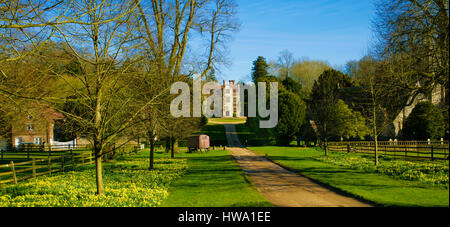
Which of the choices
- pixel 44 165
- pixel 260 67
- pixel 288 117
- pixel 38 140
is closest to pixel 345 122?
pixel 288 117

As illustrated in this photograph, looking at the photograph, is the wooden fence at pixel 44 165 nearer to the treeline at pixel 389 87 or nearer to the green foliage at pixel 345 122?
the treeline at pixel 389 87

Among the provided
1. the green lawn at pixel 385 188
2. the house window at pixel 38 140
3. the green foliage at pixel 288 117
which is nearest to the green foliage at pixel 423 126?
the green foliage at pixel 288 117

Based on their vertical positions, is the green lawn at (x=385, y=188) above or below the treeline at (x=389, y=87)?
below

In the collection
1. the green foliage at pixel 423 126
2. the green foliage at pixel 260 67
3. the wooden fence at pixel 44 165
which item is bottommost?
the wooden fence at pixel 44 165

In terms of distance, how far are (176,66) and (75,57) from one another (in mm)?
19466

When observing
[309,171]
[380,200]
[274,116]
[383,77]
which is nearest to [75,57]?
[380,200]

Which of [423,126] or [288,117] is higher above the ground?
[288,117]

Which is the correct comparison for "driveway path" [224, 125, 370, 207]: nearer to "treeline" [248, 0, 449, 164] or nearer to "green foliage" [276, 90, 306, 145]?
"treeline" [248, 0, 449, 164]

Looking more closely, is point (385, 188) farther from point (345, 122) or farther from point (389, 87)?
point (345, 122)

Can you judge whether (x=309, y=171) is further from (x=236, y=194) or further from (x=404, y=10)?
(x=404, y=10)

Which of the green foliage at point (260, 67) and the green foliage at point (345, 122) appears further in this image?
the green foliage at point (260, 67)

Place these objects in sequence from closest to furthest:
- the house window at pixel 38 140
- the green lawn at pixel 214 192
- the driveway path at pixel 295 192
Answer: the green lawn at pixel 214 192 → the driveway path at pixel 295 192 → the house window at pixel 38 140

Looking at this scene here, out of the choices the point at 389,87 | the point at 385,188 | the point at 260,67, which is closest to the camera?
the point at 385,188

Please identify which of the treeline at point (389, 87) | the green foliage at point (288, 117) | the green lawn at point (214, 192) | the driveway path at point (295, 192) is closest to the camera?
the green lawn at point (214, 192)
